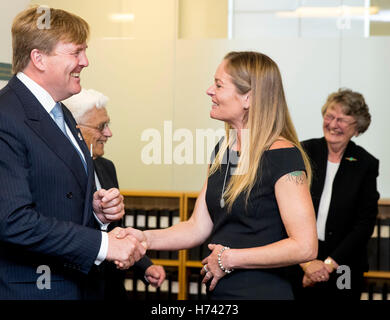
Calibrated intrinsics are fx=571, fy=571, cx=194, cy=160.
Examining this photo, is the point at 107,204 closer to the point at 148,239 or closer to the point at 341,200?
the point at 148,239

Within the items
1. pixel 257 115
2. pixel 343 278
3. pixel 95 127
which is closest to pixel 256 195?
pixel 257 115

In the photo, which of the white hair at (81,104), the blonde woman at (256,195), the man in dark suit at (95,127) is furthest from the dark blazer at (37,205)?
the white hair at (81,104)

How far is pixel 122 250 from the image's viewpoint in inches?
74.7

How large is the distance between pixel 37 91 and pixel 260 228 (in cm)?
91

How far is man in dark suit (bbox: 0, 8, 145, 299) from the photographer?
1739mm

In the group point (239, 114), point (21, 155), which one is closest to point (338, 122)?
point (239, 114)

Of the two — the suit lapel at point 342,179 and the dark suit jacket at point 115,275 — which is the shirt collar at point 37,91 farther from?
the suit lapel at point 342,179

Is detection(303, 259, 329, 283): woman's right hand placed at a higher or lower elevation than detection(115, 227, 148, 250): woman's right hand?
lower

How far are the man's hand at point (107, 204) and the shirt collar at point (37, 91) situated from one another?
369 mm

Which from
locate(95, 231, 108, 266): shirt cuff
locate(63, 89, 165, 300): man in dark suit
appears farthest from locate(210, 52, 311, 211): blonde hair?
locate(63, 89, 165, 300): man in dark suit

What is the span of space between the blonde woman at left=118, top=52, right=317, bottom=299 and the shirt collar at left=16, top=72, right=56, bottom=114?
566mm

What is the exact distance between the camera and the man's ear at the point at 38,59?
6.26ft

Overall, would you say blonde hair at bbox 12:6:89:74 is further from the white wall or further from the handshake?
the white wall
